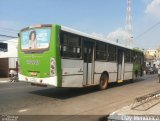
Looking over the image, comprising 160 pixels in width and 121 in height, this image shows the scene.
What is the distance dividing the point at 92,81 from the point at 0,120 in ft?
25.5

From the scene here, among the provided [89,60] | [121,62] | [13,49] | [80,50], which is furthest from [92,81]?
[13,49]

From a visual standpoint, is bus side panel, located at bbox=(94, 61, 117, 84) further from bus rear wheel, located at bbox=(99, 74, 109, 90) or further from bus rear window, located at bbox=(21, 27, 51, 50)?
bus rear window, located at bbox=(21, 27, 51, 50)

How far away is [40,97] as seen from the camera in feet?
41.7

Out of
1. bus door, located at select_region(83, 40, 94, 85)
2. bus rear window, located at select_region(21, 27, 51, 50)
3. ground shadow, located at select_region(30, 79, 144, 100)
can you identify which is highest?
bus rear window, located at select_region(21, 27, 51, 50)

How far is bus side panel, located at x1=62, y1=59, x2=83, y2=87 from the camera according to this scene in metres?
12.6

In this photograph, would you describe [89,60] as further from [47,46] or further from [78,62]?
[47,46]

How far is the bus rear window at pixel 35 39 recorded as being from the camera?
12.6 meters

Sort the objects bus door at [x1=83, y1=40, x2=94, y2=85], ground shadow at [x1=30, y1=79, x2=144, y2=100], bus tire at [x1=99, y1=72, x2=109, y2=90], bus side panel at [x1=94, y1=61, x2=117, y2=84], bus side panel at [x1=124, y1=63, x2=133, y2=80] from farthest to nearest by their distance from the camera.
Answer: bus side panel at [x1=124, y1=63, x2=133, y2=80] < bus tire at [x1=99, y1=72, x2=109, y2=90] < bus side panel at [x1=94, y1=61, x2=117, y2=84] < bus door at [x1=83, y1=40, x2=94, y2=85] < ground shadow at [x1=30, y1=79, x2=144, y2=100]

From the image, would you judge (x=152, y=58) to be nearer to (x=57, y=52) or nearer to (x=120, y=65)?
(x=120, y=65)

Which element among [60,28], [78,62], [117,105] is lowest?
[117,105]

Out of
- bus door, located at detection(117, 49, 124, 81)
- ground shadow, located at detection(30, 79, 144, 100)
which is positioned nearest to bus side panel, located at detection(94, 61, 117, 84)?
bus door, located at detection(117, 49, 124, 81)

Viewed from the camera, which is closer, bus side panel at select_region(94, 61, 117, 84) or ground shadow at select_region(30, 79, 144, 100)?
ground shadow at select_region(30, 79, 144, 100)

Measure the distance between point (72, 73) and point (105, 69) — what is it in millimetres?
4128

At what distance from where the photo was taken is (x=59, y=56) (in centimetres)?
1226
